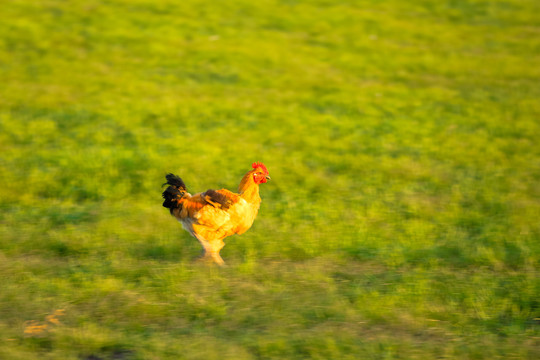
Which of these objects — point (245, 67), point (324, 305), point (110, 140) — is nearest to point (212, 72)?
point (245, 67)

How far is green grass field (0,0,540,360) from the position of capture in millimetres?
5793

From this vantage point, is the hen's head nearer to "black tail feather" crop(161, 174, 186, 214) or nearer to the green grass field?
"black tail feather" crop(161, 174, 186, 214)

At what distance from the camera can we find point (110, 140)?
12.0 metres

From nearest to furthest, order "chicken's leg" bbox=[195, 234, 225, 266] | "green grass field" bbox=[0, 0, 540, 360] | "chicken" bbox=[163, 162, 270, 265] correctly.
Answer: "green grass field" bbox=[0, 0, 540, 360]
"chicken" bbox=[163, 162, 270, 265]
"chicken's leg" bbox=[195, 234, 225, 266]

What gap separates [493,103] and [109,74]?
35.5ft

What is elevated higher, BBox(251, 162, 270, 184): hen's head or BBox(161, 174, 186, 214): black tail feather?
BBox(251, 162, 270, 184): hen's head

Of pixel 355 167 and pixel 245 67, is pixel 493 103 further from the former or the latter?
pixel 245 67

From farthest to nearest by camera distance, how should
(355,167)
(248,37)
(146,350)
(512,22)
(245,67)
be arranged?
(512,22) → (248,37) → (245,67) → (355,167) → (146,350)

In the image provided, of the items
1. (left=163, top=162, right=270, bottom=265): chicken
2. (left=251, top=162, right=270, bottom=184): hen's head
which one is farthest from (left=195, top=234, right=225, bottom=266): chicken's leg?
(left=251, top=162, right=270, bottom=184): hen's head

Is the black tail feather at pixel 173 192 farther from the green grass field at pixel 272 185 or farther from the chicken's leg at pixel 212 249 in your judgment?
the green grass field at pixel 272 185

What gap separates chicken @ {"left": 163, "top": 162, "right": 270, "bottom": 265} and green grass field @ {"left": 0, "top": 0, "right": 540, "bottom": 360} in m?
0.43

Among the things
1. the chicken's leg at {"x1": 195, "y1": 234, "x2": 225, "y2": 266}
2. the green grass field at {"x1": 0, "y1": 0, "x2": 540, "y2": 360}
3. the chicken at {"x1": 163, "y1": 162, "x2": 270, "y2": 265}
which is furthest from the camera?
the chicken's leg at {"x1": 195, "y1": 234, "x2": 225, "y2": 266}

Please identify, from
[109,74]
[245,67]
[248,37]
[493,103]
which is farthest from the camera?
[248,37]

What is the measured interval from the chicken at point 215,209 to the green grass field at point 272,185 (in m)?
0.43
